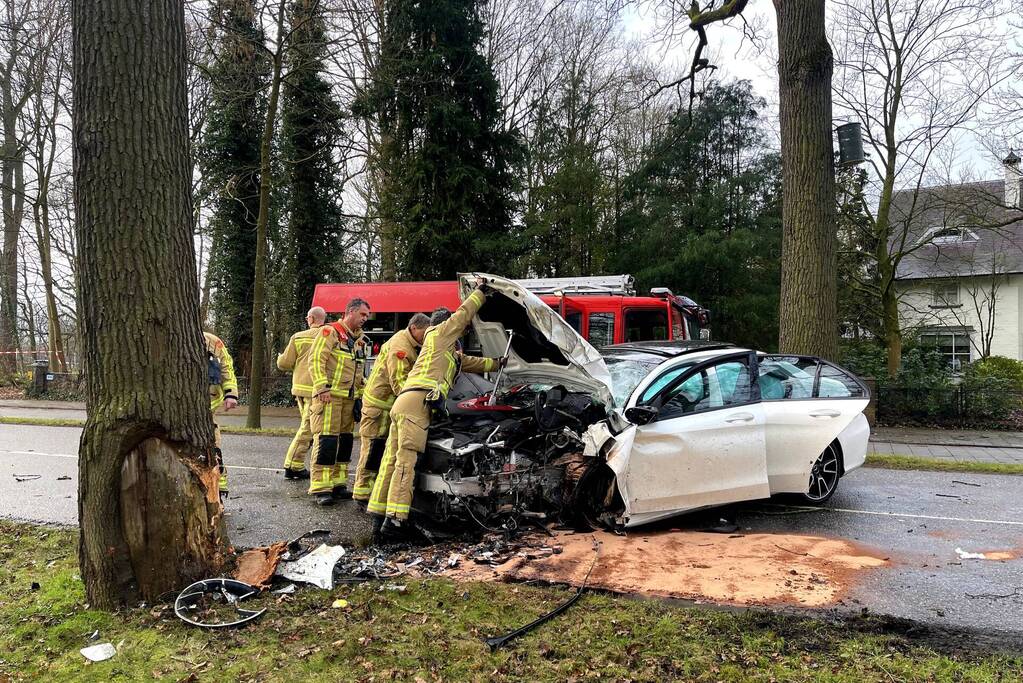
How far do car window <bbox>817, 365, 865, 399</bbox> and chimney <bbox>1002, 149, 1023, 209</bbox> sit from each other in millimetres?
11108

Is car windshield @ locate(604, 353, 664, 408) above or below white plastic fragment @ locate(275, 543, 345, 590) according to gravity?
above

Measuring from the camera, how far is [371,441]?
6.58 metres

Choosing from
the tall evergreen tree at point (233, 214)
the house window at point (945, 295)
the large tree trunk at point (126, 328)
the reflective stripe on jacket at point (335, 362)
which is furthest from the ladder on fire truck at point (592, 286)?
the house window at point (945, 295)

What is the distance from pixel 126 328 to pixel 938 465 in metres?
9.81

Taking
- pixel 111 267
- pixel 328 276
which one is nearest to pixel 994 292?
pixel 328 276

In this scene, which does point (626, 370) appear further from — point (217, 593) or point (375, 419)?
point (217, 593)

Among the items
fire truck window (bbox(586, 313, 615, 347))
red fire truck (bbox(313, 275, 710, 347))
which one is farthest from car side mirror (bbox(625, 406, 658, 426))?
fire truck window (bbox(586, 313, 615, 347))

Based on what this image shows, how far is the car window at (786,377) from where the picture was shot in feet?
22.9

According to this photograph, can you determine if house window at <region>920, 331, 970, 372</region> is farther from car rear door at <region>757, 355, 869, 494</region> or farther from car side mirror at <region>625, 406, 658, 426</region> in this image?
car side mirror at <region>625, 406, 658, 426</region>

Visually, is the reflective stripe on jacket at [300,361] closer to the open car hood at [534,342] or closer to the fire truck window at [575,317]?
the open car hood at [534,342]

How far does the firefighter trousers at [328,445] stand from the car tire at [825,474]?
474cm

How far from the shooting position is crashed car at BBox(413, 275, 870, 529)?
5680 mm

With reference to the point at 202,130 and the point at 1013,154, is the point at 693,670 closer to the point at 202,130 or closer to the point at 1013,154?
the point at 1013,154

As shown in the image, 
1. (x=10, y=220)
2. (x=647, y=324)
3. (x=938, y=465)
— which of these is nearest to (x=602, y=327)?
(x=647, y=324)
